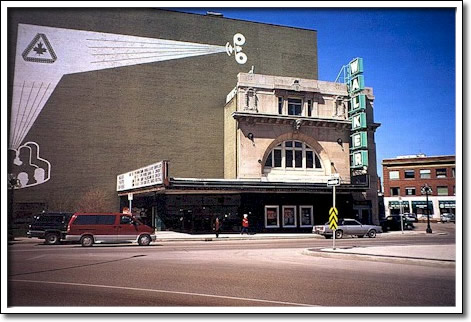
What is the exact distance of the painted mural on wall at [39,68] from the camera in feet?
36.6

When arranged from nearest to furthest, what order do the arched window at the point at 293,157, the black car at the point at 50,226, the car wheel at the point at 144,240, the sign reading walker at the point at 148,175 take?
1. the black car at the point at 50,226
2. the car wheel at the point at 144,240
3. the sign reading walker at the point at 148,175
4. the arched window at the point at 293,157

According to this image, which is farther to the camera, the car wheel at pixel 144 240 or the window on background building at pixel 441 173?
the car wheel at pixel 144 240

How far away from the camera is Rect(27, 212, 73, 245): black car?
1376 cm

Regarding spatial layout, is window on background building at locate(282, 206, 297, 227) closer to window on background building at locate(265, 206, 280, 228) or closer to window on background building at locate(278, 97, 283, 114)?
window on background building at locate(265, 206, 280, 228)

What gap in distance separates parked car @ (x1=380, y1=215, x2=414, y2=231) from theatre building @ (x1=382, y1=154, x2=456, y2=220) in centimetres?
80

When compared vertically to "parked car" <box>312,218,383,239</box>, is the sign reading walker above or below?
above

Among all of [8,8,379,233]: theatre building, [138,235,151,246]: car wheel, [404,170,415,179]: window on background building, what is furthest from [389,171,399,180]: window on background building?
[138,235,151,246]: car wheel

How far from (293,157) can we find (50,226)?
65.7ft

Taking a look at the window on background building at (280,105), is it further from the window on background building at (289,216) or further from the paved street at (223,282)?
the paved street at (223,282)

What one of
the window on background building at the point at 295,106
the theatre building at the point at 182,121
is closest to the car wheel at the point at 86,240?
the theatre building at the point at 182,121

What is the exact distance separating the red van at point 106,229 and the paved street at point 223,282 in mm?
3812

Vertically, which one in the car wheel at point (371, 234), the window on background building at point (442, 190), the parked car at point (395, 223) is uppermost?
the window on background building at point (442, 190)
